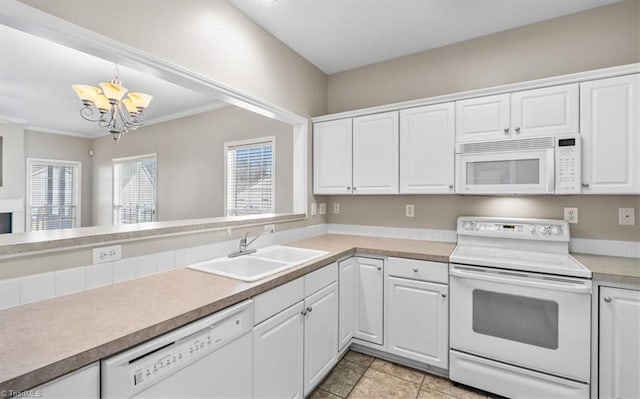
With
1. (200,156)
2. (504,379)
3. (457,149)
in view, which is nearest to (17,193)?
(200,156)

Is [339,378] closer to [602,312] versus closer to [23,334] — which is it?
[602,312]

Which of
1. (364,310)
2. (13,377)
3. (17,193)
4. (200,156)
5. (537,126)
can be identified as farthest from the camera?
(17,193)

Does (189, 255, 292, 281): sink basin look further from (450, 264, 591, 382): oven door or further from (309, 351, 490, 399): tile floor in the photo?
(450, 264, 591, 382): oven door

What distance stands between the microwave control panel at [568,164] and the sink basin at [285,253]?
1.71 m

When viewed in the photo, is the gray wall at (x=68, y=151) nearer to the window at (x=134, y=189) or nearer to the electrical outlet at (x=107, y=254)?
the window at (x=134, y=189)

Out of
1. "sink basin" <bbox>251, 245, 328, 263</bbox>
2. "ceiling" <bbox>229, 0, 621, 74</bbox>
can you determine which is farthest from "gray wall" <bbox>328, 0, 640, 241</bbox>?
"sink basin" <bbox>251, 245, 328, 263</bbox>

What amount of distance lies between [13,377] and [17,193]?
657 centimetres

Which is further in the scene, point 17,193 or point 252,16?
point 17,193

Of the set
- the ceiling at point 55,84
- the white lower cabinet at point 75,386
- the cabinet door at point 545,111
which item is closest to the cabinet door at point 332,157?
the cabinet door at point 545,111

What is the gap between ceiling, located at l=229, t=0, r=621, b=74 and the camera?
2.09m

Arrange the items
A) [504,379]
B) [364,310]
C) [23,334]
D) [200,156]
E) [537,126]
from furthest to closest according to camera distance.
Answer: [200,156], [364,310], [537,126], [504,379], [23,334]

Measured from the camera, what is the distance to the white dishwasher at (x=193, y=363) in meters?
0.89

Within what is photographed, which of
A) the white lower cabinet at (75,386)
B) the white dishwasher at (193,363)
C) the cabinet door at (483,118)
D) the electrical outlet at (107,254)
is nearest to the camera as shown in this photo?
the white lower cabinet at (75,386)

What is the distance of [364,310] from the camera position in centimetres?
236
